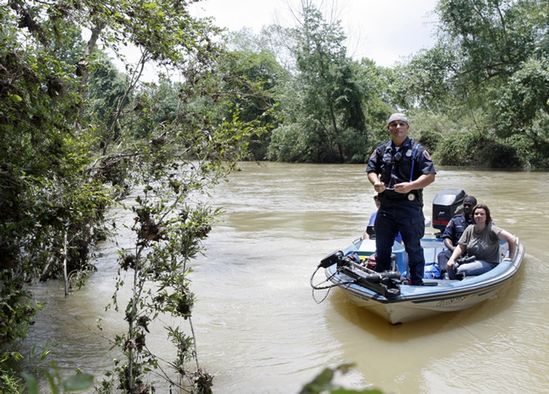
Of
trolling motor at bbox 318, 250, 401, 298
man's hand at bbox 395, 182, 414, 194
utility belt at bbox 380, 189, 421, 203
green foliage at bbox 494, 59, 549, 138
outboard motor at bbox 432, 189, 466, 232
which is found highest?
green foliage at bbox 494, 59, 549, 138

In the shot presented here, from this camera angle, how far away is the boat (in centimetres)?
544

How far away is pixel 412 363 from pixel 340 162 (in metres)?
30.1

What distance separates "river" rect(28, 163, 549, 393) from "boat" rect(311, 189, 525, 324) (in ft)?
0.83

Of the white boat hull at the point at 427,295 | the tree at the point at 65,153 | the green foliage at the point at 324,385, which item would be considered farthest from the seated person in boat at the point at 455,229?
the green foliage at the point at 324,385

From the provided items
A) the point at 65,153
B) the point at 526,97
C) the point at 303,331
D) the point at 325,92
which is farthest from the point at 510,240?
the point at 325,92

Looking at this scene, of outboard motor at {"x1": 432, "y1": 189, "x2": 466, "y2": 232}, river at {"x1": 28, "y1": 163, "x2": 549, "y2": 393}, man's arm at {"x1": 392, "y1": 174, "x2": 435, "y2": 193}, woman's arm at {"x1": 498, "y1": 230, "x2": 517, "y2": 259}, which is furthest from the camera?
outboard motor at {"x1": 432, "y1": 189, "x2": 466, "y2": 232}

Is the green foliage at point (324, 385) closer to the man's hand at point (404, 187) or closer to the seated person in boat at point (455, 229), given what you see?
the man's hand at point (404, 187)

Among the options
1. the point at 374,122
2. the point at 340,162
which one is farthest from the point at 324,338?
the point at 374,122

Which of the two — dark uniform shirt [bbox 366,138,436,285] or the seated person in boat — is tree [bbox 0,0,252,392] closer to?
dark uniform shirt [bbox 366,138,436,285]

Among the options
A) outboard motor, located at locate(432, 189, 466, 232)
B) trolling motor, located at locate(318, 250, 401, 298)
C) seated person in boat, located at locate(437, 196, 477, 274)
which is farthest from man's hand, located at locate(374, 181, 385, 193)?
outboard motor, located at locate(432, 189, 466, 232)

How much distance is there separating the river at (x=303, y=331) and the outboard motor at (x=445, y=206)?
1304 mm

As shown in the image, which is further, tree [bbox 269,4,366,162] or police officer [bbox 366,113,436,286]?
tree [bbox 269,4,366,162]

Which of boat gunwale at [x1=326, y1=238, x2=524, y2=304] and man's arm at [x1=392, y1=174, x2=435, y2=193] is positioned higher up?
man's arm at [x1=392, y1=174, x2=435, y2=193]

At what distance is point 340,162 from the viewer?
114 ft
